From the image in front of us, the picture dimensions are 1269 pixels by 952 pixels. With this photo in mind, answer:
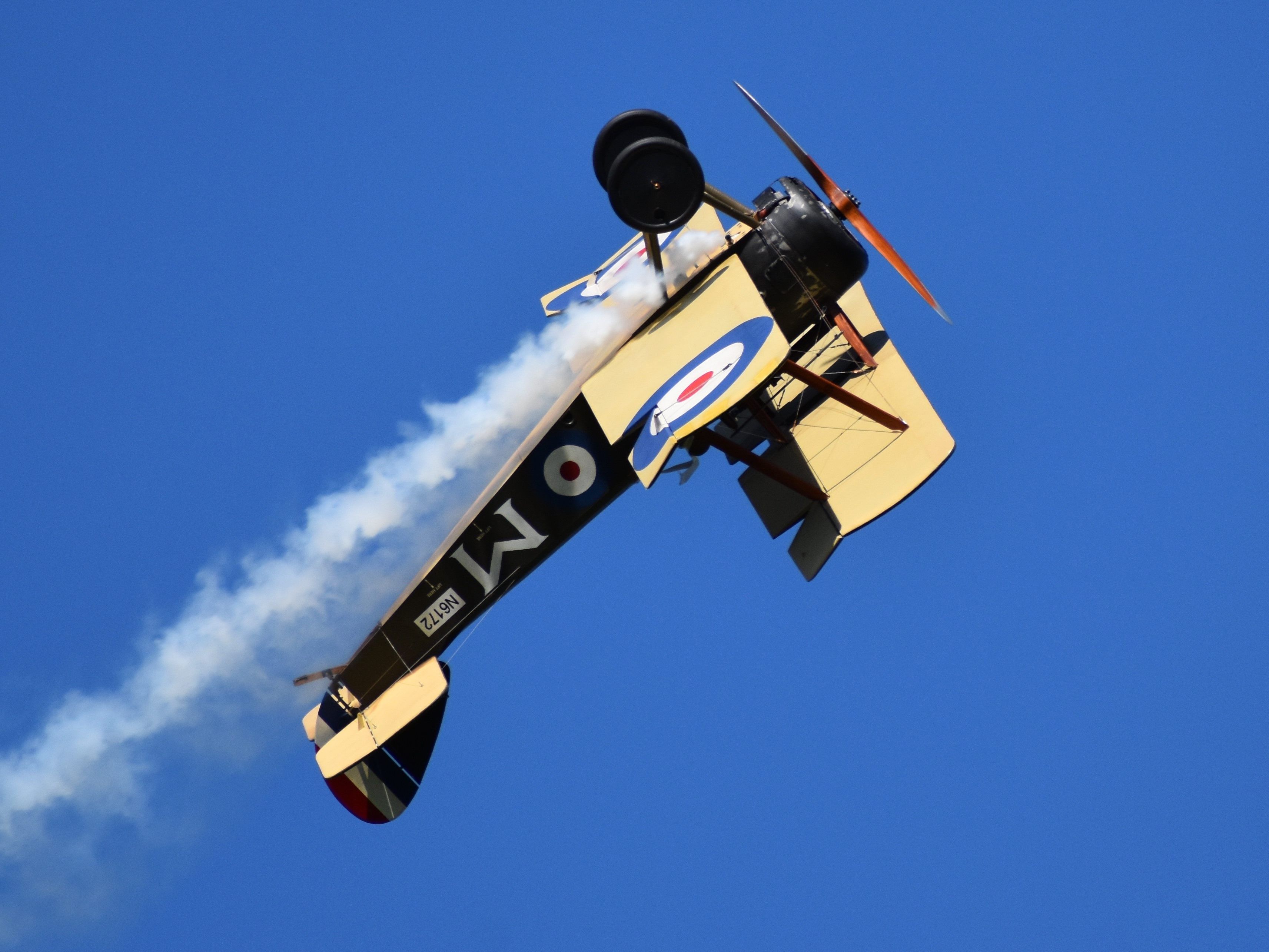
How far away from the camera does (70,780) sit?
658 inches

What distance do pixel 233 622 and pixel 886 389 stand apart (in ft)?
25.0

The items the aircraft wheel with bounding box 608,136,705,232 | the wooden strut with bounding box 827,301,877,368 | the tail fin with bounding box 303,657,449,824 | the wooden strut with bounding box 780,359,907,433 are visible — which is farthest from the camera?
the wooden strut with bounding box 827,301,877,368

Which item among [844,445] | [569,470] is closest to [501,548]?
[569,470]

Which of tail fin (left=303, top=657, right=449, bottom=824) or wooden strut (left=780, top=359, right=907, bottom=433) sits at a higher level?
tail fin (left=303, top=657, right=449, bottom=824)

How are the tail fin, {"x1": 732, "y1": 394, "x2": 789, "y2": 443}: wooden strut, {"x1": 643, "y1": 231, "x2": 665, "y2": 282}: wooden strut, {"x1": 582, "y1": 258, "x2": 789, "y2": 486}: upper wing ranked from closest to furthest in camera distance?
1. {"x1": 582, "y1": 258, "x2": 789, "y2": 486}: upper wing
2. {"x1": 643, "y1": 231, "x2": 665, "y2": 282}: wooden strut
3. {"x1": 732, "y1": 394, "x2": 789, "y2": 443}: wooden strut
4. the tail fin

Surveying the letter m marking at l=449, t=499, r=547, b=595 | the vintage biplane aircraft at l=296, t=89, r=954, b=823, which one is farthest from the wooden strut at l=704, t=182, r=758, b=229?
the letter m marking at l=449, t=499, r=547, b=595

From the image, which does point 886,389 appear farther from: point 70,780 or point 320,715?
point 70,780

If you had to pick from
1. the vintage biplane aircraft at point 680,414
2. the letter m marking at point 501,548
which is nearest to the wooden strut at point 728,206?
the vintage biplane aircraft at point 680,414

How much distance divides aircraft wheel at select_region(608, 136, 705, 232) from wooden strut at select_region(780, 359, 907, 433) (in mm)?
2014

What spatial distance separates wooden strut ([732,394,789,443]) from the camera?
601 inches

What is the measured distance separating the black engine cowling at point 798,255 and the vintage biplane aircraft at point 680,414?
16 millimetres

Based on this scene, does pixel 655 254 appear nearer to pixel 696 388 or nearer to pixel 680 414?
pixel 696 388

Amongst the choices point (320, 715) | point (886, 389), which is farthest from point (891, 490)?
point (320, 715)

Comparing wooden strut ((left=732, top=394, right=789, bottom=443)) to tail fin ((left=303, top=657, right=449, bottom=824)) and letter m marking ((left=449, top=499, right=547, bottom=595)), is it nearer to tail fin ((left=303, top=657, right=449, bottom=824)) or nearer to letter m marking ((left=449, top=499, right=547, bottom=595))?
letter m marking ((left=449, top=499, right=547, bottom=595))
